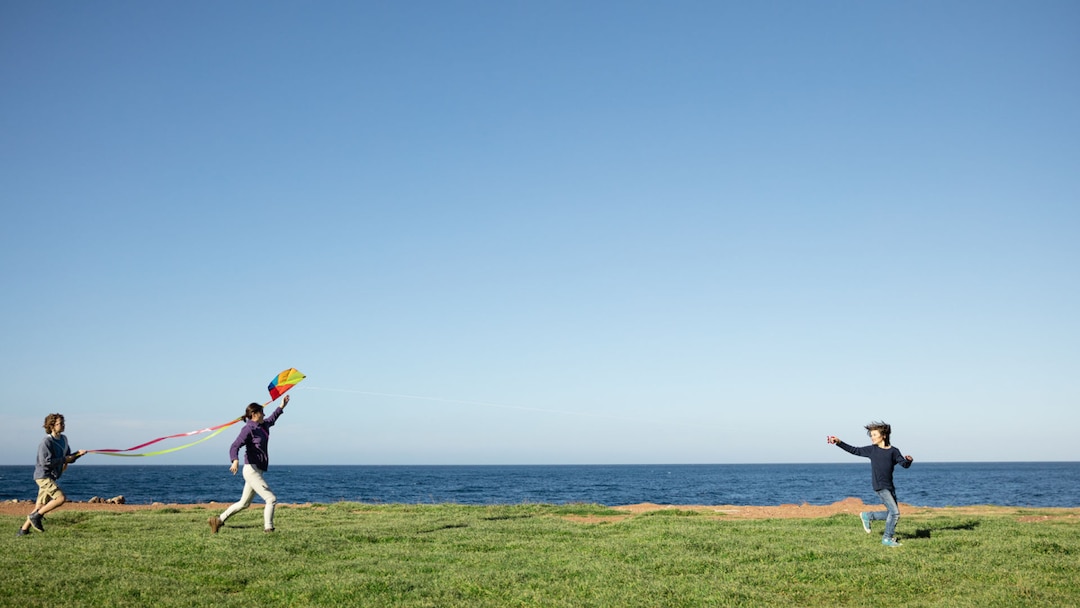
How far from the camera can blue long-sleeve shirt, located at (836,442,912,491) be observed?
14117 mm

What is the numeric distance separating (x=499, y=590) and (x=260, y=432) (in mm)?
7048

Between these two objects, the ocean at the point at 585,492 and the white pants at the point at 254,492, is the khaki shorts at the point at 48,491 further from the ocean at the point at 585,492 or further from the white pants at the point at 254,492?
the ocean at the point at 585,492

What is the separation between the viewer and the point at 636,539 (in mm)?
14555

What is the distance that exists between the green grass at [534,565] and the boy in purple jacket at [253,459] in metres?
0.48

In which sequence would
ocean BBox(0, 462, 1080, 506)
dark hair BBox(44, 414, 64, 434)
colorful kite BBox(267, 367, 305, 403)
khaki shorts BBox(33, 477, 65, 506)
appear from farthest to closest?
ocean BBox(0, 462, 1080, 506) → colorful kite BBox(267, 367, 305, 403) → dark hair BBox(44, 414, 64, 434) → khaki shorts BBox(33, 477, 65, 506)

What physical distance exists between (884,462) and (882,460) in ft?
0.22

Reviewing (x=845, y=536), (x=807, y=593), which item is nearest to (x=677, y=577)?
(x=807, y=593)

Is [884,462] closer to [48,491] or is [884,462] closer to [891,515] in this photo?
[891,515]

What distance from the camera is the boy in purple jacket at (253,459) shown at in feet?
46.4

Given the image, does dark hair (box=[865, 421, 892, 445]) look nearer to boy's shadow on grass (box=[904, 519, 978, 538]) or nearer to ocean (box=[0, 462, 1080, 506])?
boy's shadow on grass (box=[904, 519, 978, 538])

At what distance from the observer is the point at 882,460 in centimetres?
1424

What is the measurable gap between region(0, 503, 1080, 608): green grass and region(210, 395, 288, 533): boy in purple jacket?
0.48 m

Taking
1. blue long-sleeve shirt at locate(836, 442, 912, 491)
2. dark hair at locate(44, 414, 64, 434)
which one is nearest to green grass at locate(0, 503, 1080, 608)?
blue long-sleeve shirt at locate(836, 442, 912, 491)

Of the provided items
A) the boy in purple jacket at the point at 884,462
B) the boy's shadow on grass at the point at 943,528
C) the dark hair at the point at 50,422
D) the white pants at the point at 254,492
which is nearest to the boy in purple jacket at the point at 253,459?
the white pants at the point at 254,492
